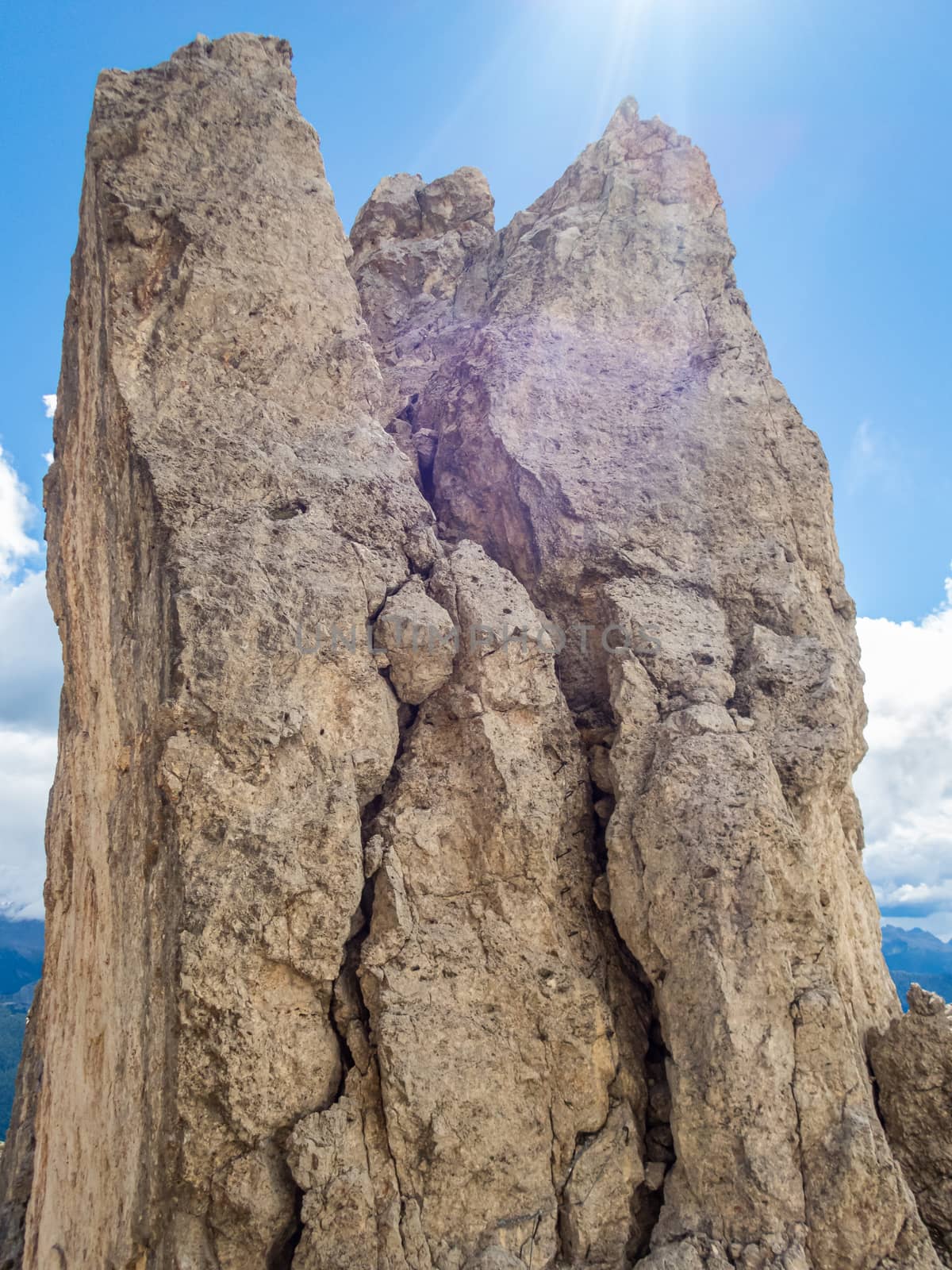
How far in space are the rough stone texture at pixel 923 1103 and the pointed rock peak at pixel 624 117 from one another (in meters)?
10.4

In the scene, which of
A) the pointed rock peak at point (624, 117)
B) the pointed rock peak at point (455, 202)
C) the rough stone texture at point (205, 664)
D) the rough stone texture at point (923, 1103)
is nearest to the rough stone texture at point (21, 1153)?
the rough stone texture at point (205, 664)

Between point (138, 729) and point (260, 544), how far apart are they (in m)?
1.69

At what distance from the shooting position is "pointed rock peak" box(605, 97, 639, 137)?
11.4 meters

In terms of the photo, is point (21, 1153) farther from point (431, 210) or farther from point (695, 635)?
point (431, 210)

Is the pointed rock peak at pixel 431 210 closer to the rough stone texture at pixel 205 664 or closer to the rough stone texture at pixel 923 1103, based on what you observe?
the rough stone texture at pixel 205 664

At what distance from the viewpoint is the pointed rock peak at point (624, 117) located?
37.4 ft

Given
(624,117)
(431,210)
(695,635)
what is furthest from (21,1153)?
(624,117)

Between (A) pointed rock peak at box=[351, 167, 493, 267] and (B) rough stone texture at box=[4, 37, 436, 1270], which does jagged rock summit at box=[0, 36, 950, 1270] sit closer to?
(B) rough stone texture at box=[4, 37, 436, 1270]

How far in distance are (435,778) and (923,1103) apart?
→ 13.4 ft

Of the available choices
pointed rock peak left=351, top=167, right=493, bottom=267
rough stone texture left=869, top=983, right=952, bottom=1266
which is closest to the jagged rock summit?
rough stone texture left=869, top=983, right=952, bottom=1266

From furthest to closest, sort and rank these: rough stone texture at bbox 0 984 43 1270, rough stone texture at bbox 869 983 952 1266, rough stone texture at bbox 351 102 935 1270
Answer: rough stone texture at bbox 0 984 43 1270
rough stone texture at bbox 869 983 952 1266
rough stone texture at bbox 351 102 935 1270

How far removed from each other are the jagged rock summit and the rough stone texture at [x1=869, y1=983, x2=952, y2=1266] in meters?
0.03

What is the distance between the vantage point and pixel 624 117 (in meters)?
11.5

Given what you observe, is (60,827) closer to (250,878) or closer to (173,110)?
(250,878)
